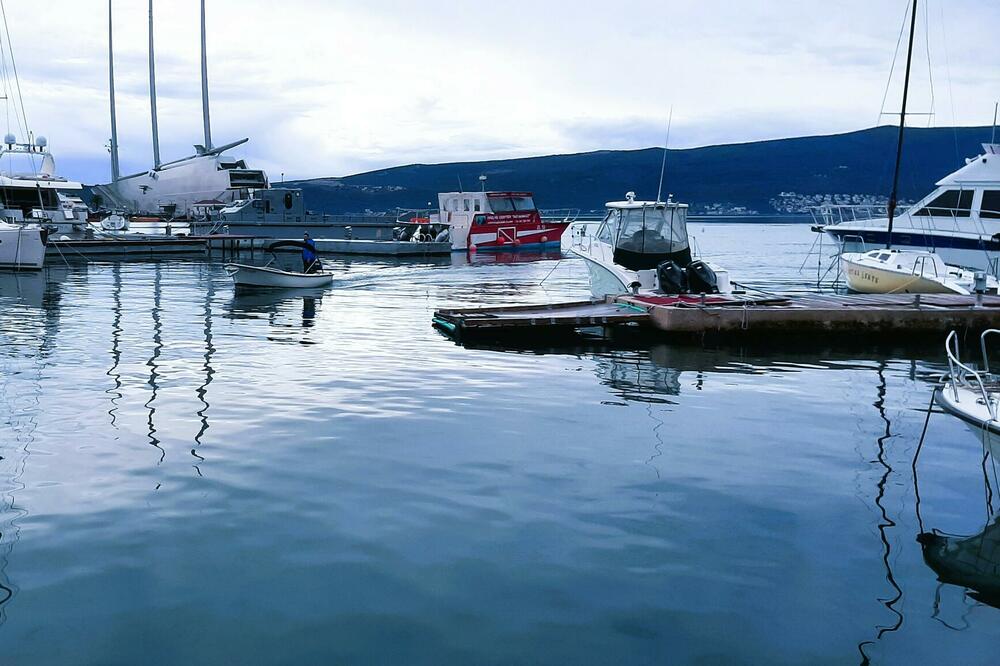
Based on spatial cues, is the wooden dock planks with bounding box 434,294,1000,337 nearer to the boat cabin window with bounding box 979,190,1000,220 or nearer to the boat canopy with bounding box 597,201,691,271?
the boat canopy with bounding box 597,201,691,271

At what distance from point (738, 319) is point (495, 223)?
4123 centimetres

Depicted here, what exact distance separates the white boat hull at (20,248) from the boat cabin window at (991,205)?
36.8 m

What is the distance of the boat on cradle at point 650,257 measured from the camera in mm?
23047

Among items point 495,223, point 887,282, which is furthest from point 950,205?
point 495,223

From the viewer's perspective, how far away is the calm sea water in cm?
591

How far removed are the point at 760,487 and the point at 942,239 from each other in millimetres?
30137

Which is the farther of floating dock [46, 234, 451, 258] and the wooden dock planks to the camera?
floating dock [46, 234, 451, 258]

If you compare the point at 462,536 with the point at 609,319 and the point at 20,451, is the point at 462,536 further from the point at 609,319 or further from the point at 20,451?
the point at 609,319

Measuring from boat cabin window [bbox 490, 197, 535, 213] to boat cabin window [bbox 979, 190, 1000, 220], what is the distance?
31.5 metres

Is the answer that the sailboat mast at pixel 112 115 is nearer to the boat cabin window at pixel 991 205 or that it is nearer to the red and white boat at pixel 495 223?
the red and white boat at pixel 495 223

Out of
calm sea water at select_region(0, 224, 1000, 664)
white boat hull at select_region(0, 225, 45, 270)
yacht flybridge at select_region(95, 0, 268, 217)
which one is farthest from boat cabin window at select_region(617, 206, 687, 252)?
yacht flybridge at select_region(95, 0, 268, 217)

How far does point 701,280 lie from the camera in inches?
907

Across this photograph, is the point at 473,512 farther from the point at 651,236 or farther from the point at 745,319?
the point at 651,236

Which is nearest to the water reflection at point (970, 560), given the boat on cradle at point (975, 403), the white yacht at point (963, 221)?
the boat on cradle at point (975, 403)
